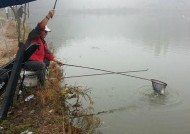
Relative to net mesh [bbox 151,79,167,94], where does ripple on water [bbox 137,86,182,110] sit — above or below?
below

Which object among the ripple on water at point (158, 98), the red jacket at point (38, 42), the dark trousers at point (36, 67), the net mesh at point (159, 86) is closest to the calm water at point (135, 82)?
the ripple on water at point (158, 98)

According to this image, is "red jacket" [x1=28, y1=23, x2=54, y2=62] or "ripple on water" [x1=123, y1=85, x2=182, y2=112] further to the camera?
"ripple on water" [x1=123, y1=85, x2=182, y2=112]

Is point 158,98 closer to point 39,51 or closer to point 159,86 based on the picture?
point 159,86

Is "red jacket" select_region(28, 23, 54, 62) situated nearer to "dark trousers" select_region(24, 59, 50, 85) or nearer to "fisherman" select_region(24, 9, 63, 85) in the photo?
"fisherman" select_region(24, 9, 63, 85)

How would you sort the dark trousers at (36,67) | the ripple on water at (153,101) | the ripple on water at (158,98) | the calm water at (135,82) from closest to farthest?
1. the dark trousers at (36,67)
2. the calm water at (135,82)
3. the ripple on water at (153,101)
4. the ripple on water at (158,98)

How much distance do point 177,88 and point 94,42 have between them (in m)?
12.3

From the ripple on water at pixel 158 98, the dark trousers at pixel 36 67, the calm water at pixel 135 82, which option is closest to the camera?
the dark trousers at pixel 36 67

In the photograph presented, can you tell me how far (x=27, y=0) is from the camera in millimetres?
5672

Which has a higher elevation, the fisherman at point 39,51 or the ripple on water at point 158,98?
the fisherman at point 39,51

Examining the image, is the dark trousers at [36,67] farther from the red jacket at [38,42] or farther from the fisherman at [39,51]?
the red jacket at [38,42]

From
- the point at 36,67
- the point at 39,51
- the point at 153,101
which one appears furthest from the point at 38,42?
the point at 153,101

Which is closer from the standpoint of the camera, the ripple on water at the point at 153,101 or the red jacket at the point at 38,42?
the red jacket at the point at 38,42

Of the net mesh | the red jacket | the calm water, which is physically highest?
the red jacket

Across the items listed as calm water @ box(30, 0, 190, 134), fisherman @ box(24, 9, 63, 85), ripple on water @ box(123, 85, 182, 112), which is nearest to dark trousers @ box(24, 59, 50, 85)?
fisherman @ box(24, 9, 63, 85)
